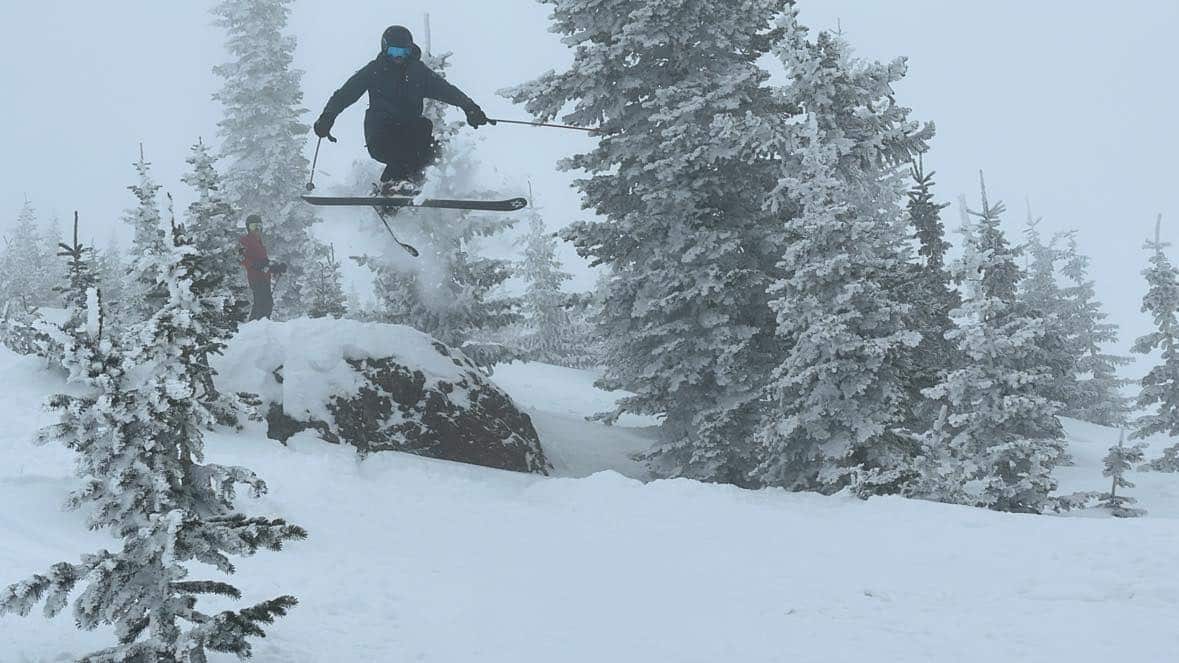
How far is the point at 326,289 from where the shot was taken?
A: 2361cm

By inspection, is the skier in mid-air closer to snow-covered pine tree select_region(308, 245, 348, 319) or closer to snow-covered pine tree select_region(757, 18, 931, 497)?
snow-covered pine tree select_region(757, 18, 931, 497)

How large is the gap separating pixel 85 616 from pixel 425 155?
7976 mm

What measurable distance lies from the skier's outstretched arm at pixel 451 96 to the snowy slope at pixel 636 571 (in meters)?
5.29

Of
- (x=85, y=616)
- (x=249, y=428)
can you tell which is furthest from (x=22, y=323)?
(x=249, y=428)

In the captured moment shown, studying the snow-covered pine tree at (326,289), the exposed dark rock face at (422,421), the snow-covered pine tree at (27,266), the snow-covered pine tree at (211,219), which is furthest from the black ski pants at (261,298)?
the snow-covered pine tree at (27,266)

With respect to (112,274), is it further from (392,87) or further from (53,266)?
(392,87)

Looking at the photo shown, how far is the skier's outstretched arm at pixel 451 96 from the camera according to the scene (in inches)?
456

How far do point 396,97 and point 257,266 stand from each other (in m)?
8.30

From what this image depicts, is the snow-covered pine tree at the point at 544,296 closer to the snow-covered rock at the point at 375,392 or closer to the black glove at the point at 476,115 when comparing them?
the snow-covered rock at the point at 375,392

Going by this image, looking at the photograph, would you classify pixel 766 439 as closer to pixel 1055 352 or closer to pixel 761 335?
pixel 761 335

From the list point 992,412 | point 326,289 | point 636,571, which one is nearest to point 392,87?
point 636,571

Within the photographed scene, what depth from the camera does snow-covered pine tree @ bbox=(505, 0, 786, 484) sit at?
1437 cm

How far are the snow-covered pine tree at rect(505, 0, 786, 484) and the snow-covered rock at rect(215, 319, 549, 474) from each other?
2.25 metres

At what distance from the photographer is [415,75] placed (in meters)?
11.5
